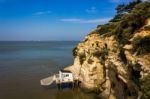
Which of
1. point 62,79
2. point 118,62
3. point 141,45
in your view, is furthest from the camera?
point 62,79

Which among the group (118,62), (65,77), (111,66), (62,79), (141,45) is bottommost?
(62,79)

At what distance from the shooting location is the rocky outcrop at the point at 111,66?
66.7 ft

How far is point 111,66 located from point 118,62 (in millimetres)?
2378

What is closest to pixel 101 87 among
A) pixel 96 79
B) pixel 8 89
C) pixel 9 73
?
pixel 96 79

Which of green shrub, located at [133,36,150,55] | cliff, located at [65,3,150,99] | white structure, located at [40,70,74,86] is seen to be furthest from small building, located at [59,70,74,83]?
green shrub, located at [133,36,150,55]

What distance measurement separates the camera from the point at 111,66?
87.5 ft

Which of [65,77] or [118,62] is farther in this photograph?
[65,77]

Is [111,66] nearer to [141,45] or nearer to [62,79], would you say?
[141,45]

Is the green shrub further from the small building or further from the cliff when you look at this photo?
the small building

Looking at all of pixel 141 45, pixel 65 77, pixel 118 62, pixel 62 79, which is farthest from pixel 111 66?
pixel 65 77

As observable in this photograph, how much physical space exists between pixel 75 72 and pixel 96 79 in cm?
735

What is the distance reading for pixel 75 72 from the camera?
1757 inches

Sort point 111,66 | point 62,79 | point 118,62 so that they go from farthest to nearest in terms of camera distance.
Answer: point 62,79, point 111,66, point 118,62

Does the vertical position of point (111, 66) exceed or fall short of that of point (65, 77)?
it exceeds it
